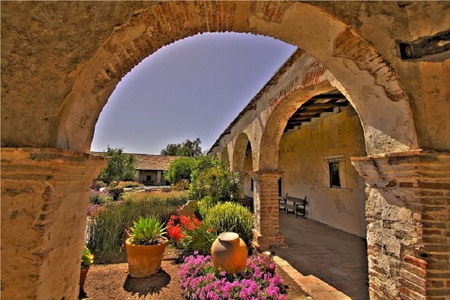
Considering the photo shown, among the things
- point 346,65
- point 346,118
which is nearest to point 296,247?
point 346,118

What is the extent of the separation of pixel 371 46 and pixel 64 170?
2.93 meters

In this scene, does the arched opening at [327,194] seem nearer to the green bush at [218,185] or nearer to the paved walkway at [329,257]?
the paved walkway at [329,257]

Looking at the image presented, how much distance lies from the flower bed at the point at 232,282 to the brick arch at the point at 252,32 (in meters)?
2.79

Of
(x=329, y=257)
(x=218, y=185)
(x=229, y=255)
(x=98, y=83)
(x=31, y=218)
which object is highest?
(x=98, y=83)

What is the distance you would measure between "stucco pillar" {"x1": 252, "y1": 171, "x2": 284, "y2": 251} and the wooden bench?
162 inches

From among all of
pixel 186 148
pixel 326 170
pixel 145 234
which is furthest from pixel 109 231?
pixel 186 148

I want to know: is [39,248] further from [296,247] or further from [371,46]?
[296,247]

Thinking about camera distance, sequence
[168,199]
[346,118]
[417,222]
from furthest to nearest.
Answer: [168,199] → [346,118] → [417,222]

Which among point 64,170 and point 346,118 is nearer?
point 64,170

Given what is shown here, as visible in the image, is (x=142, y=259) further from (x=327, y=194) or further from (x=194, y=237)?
(x=327, y=194)

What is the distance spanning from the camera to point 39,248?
1699 millimetres

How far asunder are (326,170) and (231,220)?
14.1ft

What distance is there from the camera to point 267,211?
21.0ft

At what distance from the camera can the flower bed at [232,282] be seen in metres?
3.70
